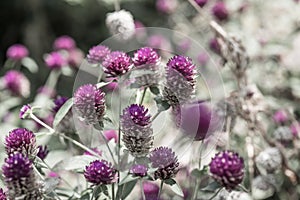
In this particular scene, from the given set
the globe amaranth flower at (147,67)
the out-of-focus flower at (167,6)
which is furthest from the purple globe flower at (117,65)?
the out-of-focus flower at (167,6)

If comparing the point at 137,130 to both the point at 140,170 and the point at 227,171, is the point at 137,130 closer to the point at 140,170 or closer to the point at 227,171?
the point at 140,170

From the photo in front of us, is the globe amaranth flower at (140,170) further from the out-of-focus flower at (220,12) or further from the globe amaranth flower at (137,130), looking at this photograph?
the out-of-focus flower at (220,12)

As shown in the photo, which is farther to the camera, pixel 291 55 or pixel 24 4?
pixel 24 4

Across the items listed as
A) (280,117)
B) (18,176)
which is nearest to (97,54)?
(18,176)

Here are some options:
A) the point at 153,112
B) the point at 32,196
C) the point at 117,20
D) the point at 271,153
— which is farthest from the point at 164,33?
the point at 32,196

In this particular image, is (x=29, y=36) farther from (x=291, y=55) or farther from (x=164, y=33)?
(x=291, y=55)

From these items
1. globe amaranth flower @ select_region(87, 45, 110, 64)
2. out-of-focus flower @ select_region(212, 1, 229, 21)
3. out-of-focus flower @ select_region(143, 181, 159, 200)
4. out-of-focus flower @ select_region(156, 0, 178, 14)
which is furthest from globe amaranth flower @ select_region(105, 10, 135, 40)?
out-of-focus flower @ select_region(156, 0, 178, 14)
